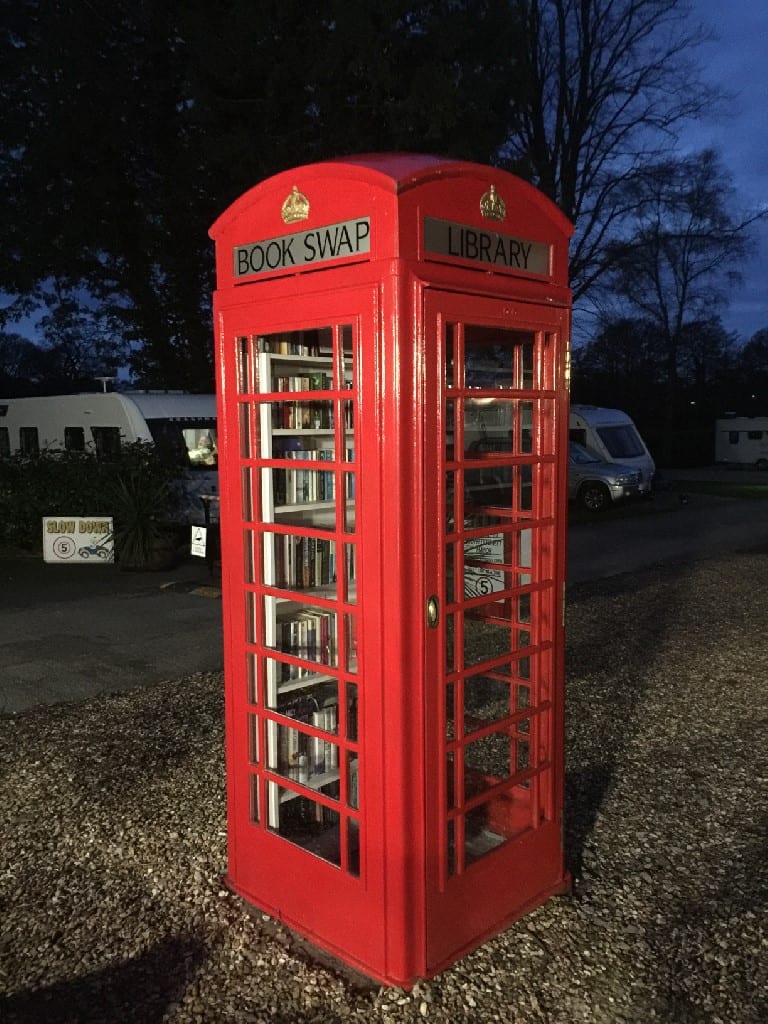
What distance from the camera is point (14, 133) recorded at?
18.9 metres

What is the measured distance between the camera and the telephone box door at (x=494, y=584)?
121 inches

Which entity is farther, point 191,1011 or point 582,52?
point 582,52

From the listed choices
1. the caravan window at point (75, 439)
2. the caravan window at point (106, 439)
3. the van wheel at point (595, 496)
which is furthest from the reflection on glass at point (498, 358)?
the van wheel at point (595, 496)

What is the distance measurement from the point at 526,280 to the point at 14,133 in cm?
1906

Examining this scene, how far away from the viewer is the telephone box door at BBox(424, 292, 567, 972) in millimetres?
3064

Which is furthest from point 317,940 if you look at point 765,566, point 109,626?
point 765,566

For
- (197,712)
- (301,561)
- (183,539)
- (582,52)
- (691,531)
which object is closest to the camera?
(301,561)

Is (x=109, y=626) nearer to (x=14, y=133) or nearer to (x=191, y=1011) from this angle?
(x=191, y=1011)

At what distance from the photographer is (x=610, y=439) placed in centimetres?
2119

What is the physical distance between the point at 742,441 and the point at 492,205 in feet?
128

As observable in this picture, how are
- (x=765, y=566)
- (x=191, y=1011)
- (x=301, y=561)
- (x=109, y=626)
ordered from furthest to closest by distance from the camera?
(x=765, y=566) → (x=109, y=626) → (x=301, y=561) → (x=191, y=1011)

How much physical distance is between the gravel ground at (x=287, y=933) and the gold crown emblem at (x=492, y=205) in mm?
2730

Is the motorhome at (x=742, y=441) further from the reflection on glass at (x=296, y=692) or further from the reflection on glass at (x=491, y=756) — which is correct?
the reflection on glass at (x=296, y=692)

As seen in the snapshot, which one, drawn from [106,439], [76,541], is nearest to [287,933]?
[76,541]
